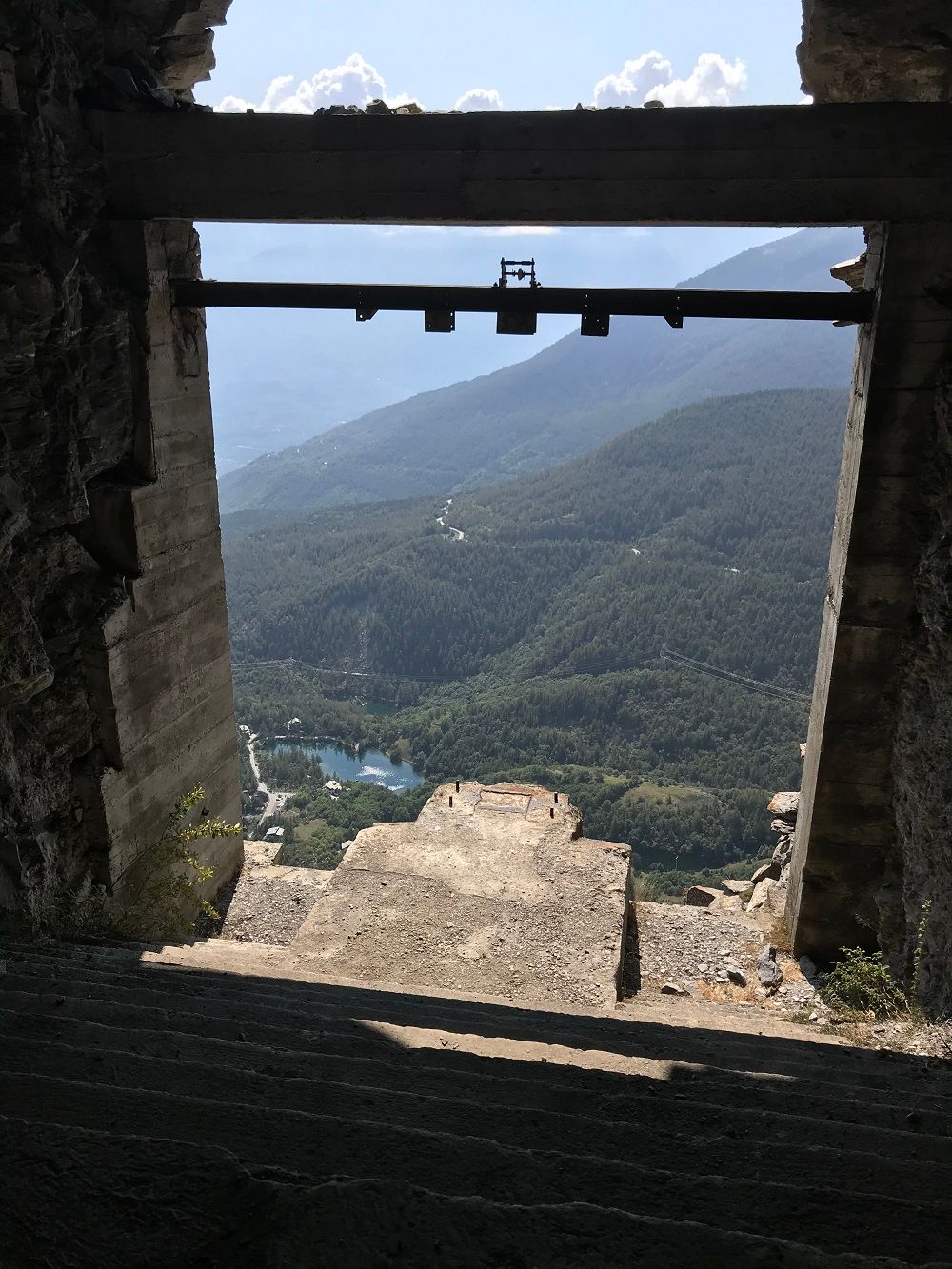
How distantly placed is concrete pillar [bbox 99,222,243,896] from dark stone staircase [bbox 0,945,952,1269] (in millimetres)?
2887

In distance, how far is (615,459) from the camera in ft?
350

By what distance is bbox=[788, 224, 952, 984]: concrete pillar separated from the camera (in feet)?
20.0

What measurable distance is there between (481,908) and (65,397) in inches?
208

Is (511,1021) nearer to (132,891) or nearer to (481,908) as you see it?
(481,908)

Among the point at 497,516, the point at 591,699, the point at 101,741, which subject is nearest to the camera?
the point at 101,741

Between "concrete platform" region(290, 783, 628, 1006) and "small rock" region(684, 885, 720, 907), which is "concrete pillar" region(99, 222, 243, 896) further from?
"small rock" region(684, 885, 720, 907)

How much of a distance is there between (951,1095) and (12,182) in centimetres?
732

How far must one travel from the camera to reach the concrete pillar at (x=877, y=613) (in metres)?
6.09

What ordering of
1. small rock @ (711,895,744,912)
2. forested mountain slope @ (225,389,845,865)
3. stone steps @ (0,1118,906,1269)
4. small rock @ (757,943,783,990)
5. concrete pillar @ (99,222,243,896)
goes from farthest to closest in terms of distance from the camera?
forested mountain slope @ (225,389,845,865)
small rock @ (711,895,744,912)
small rock @ (757,943,783,990)
concrete pillar @ (99,222,243,896)
stone steps @ (0,1118,906,1269)

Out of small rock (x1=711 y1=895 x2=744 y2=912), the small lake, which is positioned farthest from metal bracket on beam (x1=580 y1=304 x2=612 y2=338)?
the small lake

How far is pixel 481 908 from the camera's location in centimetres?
797

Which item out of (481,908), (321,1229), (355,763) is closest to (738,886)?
(481,908)

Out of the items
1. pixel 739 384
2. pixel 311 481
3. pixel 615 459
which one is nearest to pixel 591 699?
pixel 615 459

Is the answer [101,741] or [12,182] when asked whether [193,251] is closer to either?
[12,182]
